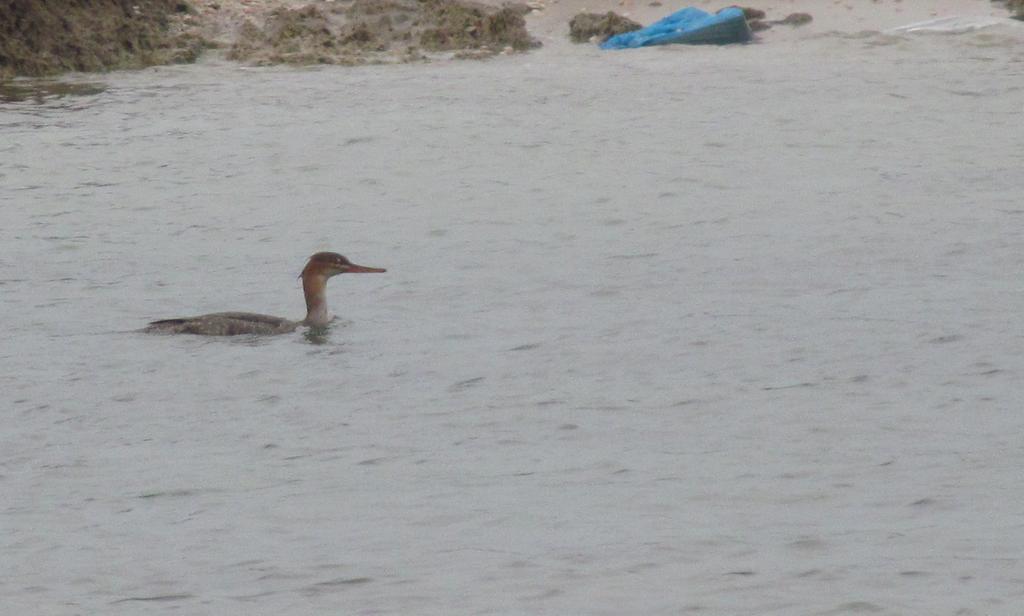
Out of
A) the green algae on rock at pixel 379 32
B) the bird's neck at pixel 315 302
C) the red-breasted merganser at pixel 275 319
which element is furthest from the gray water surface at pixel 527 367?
the green algae on rock at pixel 379 32

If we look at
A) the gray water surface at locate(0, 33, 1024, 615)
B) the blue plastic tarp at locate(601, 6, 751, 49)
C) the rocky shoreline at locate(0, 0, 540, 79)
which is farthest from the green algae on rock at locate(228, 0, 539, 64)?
the gray water surface at locate(0, 33, 1024, 615)

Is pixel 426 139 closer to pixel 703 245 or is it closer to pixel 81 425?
pixel 703 245

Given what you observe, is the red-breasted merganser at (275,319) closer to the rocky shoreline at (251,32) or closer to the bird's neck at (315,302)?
the bird's neck at (315,302)

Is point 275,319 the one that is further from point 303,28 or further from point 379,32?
point 379,32

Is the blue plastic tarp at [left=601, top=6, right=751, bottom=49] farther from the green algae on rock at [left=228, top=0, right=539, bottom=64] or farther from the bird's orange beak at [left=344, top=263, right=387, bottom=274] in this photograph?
the bird's orange beak at [left=344, top=263, right=387, bottom=274]

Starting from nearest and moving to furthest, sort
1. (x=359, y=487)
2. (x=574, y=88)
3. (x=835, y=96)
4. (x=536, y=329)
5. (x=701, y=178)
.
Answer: (x=359, y=487), (x=536, y=329), (x=701, y=178), (x=835, y=96), (x=574, y=88)

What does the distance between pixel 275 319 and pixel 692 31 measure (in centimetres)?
1586

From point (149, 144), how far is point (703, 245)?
8.49m

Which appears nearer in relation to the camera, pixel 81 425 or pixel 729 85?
pixel 81 425

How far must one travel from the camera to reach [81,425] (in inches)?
398

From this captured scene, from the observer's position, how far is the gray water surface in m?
7.77

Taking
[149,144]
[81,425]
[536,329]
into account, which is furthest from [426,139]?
[81,425]

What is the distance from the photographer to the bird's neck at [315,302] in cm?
1270

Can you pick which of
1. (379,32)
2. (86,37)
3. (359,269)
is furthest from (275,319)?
(379,32)
